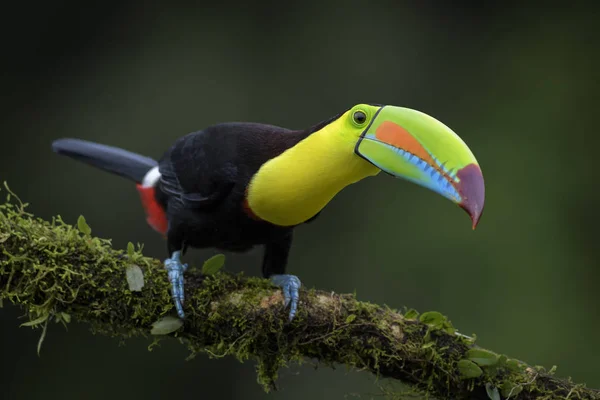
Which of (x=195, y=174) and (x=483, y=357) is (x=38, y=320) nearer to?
(x=195, y=174)

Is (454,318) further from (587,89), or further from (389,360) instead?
(389,360)

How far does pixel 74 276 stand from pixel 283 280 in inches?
25.5

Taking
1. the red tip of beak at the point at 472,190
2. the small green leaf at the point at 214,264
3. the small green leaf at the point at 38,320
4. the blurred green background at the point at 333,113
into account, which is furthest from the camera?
the blurred green background at the point at 333,113

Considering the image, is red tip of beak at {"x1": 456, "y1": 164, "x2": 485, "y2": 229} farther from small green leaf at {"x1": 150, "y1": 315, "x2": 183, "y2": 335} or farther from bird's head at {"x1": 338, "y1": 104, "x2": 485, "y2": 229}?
small green leaf at {"x1": 150, "y1": 315, "x2": 183, "y2": 335}

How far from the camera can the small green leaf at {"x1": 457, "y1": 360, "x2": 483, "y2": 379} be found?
203 centimetres

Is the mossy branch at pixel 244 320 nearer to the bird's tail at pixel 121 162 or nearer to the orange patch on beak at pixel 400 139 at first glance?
the orange patch on beak at pixel 400 139

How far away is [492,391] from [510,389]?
0.05 meters

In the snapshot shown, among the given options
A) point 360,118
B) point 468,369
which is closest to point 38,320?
point 360,118

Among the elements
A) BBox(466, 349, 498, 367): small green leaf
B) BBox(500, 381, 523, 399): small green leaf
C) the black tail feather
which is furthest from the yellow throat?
the black tail feather

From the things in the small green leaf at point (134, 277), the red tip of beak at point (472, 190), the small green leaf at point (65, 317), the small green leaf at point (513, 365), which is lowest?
the small green leaf at point (65, 317)

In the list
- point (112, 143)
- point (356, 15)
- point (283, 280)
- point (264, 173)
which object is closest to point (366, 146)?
point (264, 173)

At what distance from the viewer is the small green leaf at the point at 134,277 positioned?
2051 millimetres

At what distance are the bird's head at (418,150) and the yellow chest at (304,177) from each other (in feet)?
0.18

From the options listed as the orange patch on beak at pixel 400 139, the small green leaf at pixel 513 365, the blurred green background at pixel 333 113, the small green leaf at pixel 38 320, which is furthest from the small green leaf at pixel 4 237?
the blurred green background at pixel 333 113
